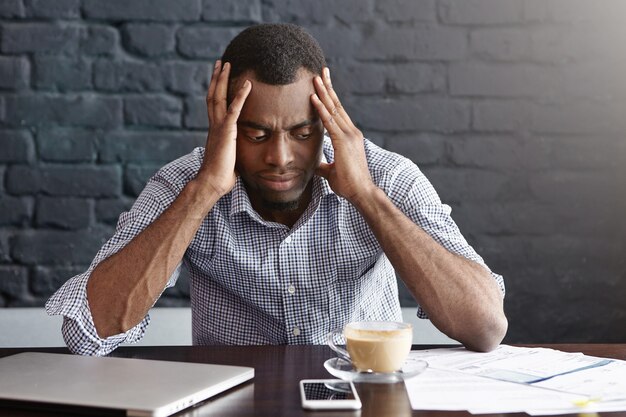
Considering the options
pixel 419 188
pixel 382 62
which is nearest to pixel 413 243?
pixel 419 188

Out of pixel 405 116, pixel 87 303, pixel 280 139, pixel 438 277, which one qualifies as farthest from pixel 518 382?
pixel 405 116

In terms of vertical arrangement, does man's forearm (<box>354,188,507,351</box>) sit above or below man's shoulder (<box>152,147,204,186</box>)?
below

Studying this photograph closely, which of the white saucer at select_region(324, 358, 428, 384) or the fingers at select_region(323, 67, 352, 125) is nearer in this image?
the white saucer at select_region(324, 358, 428, 384)

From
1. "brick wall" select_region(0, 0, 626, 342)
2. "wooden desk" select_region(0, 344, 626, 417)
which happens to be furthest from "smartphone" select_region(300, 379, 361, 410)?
"brick wall" select_region(0, 0, 626, 342)

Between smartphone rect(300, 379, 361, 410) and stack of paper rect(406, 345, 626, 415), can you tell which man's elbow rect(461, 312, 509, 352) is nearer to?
stack of paper rect(406, 345, 626, 415)

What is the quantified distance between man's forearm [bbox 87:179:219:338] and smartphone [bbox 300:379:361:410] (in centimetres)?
47

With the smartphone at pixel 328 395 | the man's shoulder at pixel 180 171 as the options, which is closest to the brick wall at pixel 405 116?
the man's shoulder at pixel 180 171

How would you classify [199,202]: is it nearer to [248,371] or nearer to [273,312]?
[273,312]

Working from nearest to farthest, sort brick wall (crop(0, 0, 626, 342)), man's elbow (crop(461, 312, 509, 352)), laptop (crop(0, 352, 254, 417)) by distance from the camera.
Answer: laptop (crop(0, 352, 254, 417)) → man's elbow (crop(461, 312, 509, 352)) → brick wall (crop(0, 0, 626, 342))

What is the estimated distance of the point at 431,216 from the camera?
1.63 meters

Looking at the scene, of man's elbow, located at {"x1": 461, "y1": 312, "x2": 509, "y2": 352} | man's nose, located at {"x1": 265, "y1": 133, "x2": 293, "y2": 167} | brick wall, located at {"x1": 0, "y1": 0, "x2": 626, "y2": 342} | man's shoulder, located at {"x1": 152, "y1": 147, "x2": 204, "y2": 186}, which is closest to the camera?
man's elbow, located at {"x1": 461, "y1": 312, "x2": 509, "y2": 352}

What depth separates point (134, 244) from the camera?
5.02 ft

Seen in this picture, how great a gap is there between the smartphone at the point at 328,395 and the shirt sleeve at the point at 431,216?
526 mm

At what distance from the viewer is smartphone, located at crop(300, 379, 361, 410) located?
101cm
